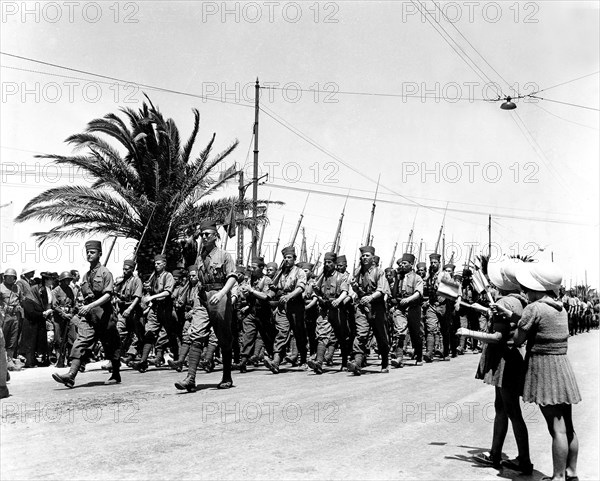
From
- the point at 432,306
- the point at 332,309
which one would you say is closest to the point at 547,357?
the point at 332,309

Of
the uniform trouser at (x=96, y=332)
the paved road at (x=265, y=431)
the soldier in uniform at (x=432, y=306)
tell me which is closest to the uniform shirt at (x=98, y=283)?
the uniform trouser at (x=96, y=332)

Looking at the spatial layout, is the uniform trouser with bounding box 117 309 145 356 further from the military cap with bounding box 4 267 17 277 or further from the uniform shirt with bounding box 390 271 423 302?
the uniform shirt with bounding box 390 271 423 302

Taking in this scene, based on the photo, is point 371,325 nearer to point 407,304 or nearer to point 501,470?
point 407,304

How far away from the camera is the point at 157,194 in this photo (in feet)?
65.9

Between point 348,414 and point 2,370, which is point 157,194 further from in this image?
point 348,414

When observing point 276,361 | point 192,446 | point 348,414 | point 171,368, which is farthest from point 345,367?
point 192,446

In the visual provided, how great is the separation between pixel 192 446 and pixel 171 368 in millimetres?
6648

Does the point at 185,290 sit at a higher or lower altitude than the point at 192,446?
higher

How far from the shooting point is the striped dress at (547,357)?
4691mm

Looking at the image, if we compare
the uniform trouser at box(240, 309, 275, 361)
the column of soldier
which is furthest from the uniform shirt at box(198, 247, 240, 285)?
the uniform trouser at box(240, 309, 275, 361)

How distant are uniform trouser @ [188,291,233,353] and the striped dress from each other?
471 cm

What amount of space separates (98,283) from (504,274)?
18.7 ft

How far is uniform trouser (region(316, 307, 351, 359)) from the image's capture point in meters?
11.7

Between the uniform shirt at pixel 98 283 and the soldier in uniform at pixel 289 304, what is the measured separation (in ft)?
9.98
